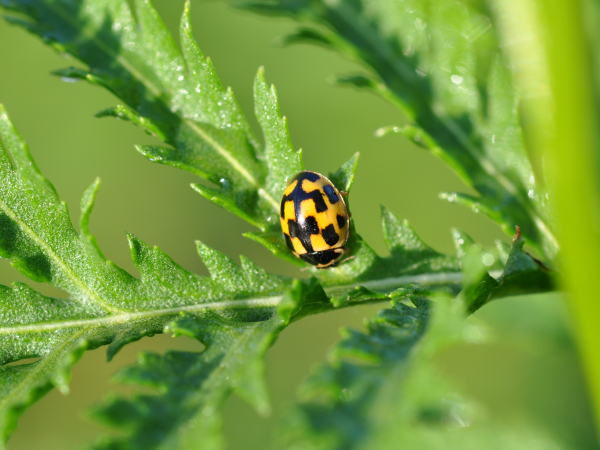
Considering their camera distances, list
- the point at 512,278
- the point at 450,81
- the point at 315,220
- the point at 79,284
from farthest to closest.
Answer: the point at 315,220 < the point at 450,81 < the point at 79,284 < the point at 512,278

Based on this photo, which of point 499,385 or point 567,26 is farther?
point 499,385

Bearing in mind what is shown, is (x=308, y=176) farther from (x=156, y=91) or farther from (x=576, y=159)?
(x=576, y=159)

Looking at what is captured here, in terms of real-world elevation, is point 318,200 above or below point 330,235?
above

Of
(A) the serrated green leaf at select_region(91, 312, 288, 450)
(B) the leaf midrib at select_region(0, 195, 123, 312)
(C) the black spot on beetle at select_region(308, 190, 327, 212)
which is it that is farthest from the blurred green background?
(A) the serrated green leaf at select_region(91, 312, 288, 450)

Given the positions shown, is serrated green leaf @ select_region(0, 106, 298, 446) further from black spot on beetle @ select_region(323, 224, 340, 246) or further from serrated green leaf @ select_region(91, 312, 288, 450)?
black spot on beetle @ select_region(323, 224, 340, 246)

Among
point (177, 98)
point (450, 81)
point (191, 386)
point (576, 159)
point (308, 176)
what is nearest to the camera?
point (576, 159)

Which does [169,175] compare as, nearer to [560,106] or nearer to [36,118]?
[36,118]

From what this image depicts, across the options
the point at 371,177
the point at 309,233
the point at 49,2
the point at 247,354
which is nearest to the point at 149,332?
the point at 247,354

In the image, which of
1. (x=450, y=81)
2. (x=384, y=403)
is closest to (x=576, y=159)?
(x=384, y=403)

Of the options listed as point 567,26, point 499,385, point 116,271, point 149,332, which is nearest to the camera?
point 567,26
